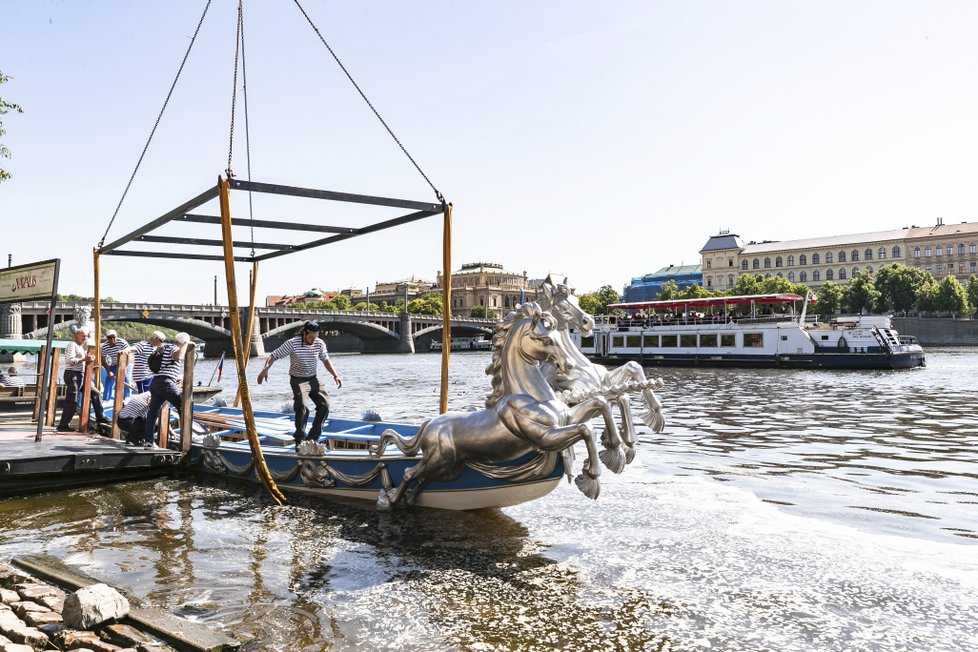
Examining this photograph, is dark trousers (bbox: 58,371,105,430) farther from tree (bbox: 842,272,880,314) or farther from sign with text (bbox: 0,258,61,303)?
tree (bbox: 842,272,880,314)

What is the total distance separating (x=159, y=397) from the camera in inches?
493

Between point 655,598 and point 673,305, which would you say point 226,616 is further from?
point 673,305

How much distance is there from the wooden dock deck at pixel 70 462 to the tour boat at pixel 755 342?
112 feet

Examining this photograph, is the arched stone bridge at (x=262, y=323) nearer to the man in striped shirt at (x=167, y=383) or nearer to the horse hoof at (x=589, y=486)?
the man in striped shirt at (x=167, y=383)

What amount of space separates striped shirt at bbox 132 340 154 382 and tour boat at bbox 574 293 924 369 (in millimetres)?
32821

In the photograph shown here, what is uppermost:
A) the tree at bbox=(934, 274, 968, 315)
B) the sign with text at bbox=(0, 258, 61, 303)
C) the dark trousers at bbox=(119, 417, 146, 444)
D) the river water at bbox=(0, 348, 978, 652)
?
the tree at bbox=(934, 274, 968, 315)

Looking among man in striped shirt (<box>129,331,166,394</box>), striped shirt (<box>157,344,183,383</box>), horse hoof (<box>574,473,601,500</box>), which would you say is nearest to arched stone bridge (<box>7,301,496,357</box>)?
man in striped shirt (<box>129,331,166,394</box>)

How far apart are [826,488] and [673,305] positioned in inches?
1807

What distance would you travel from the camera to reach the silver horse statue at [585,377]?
25.5 feet

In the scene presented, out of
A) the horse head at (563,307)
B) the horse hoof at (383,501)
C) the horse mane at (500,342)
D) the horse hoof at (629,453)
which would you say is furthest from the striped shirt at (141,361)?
the horse hoof at (629,453)

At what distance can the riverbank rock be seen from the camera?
5082 millimetres

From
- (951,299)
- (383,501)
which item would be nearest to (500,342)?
(383,501)

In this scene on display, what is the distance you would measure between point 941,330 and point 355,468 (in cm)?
9494

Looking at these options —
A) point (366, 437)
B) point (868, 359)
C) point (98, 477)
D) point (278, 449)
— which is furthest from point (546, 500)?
point (868, 359)
